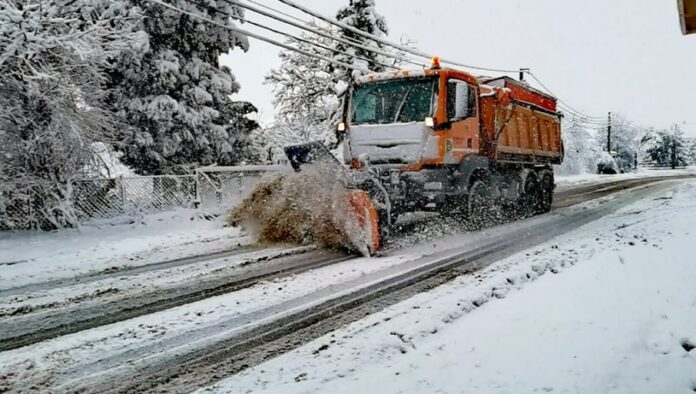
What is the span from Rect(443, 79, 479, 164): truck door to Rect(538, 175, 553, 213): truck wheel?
5.02 meters

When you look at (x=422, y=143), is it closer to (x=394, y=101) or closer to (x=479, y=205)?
(x=394, y=101)

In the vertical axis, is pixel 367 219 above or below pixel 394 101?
below

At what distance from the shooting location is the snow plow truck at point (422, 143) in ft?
29.4

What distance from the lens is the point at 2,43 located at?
925 centimetres

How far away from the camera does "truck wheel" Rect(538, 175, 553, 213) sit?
45.9ft

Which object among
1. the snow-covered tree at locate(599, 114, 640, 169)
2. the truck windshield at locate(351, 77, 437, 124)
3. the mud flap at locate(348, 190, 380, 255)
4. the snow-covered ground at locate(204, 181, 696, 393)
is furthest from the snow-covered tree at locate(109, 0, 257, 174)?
the snow-covered tree at locate(599, 114, 640, 169)

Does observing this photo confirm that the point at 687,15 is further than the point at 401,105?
No

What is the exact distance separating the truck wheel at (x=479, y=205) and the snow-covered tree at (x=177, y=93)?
8691 millimetres

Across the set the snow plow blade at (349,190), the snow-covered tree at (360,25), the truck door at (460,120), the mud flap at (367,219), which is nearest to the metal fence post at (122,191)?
the snow plow blade at (349,190)

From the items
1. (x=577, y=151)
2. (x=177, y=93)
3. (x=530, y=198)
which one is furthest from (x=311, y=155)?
(x=577, y=151)

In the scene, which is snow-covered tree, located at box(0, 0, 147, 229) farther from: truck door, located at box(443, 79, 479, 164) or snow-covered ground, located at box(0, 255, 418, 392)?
truck door, located at box(443, 79, 479, 164)

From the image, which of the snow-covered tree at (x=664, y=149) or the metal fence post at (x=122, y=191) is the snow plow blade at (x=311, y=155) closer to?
the metal fence post at (x=122, y=191)

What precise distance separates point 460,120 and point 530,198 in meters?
5.12

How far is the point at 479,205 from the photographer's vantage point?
34.2 feet
